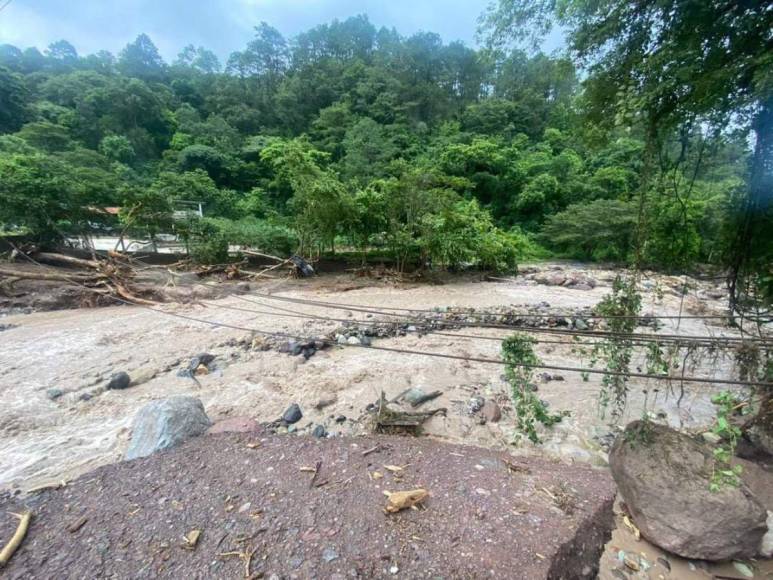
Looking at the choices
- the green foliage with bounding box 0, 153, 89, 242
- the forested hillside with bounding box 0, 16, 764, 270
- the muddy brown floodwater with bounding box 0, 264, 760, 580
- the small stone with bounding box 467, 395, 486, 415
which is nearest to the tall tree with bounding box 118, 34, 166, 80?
the forested hillside with bounding box 0, 16, 764, 270

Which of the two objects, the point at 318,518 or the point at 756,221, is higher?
the point at 756,221

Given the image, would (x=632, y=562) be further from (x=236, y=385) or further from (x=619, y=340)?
(x=236, y=385)

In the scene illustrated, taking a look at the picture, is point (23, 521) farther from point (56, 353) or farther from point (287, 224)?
point (287, 224)

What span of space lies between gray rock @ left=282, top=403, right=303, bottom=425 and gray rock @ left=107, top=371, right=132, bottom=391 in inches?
91.6

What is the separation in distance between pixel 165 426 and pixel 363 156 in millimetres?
23939

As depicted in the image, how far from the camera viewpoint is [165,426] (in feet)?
9.01

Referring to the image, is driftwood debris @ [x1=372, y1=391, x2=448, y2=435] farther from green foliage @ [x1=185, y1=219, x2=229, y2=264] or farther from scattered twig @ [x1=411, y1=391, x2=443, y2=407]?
green foliage @ [x1=185, y1=219, x2=229, y2=264]

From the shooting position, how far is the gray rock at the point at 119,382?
157 inches

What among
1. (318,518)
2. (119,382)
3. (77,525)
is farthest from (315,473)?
(119,382)

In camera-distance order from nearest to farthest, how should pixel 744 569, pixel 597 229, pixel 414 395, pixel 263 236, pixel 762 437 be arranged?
pixel 744 569, pixel 762 437, pixel 414 395, pixel 263 236, pixel 597 229

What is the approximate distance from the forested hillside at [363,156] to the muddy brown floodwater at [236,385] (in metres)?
1.86

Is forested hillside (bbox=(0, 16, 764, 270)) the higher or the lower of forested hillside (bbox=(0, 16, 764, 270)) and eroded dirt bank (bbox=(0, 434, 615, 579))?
the higher

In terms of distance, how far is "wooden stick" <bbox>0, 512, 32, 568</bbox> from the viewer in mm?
1686

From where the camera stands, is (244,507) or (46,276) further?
(46,276)
